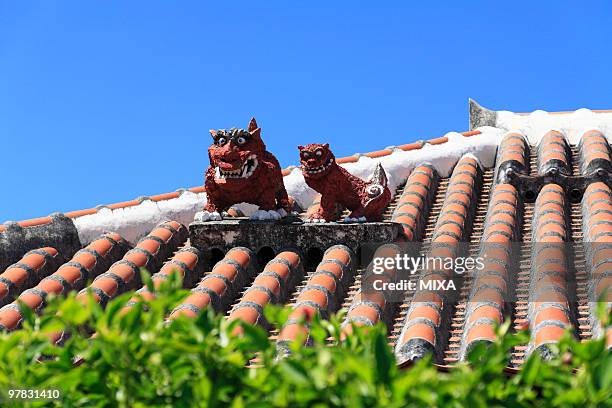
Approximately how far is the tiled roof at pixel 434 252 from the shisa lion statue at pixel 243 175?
44 centimetres

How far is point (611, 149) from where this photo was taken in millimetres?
11422

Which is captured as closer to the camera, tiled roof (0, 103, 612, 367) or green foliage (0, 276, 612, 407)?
green foliage (0, 276, 612, 407)

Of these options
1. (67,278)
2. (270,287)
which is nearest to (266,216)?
(270,287)

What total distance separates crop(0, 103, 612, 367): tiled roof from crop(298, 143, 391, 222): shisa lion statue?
32cm

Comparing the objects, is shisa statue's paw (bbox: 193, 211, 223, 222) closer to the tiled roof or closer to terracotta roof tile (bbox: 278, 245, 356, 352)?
the tiled roof

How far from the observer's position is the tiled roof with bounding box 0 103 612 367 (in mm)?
7629

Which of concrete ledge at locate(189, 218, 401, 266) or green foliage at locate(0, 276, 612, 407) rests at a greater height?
concrete ledge at locate(189, 218, 401, 266)

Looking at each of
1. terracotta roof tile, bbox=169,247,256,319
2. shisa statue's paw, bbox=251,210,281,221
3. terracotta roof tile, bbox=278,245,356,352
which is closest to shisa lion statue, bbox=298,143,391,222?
shisa statue's paw, bbox=251,210,281,221

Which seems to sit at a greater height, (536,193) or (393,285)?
(536,193)

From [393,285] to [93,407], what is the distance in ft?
15.4

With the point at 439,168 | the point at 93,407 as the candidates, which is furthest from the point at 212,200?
the point at 93,407

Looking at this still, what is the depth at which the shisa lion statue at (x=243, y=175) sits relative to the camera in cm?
969

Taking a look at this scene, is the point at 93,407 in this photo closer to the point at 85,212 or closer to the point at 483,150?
the point at 85,212

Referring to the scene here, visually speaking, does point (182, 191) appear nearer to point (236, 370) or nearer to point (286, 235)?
point (286, 235)
